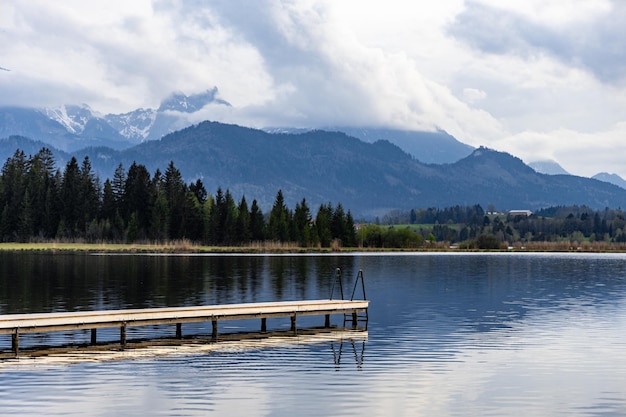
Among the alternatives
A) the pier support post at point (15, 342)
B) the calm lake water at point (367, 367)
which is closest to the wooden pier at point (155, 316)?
the pier support post at point (15, 342)

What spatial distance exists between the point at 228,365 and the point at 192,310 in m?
11.0

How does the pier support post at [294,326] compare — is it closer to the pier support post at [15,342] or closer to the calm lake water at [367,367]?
the calm lake water at [367,367]

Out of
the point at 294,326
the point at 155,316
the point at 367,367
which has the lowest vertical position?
the point at 367,367

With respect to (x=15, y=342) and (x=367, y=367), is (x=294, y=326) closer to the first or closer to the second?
(x=367, y=367)

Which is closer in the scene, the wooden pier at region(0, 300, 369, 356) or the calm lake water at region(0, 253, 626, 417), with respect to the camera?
the calm lake water at region(0, 253, 626, 417)

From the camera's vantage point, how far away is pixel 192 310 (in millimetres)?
52281

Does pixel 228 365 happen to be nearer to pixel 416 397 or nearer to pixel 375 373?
pixel 375 373

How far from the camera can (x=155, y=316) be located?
165 ft

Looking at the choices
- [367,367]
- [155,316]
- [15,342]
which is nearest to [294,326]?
[155,316]

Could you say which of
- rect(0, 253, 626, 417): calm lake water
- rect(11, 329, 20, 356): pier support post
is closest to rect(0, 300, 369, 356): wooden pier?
rect(11, 329, 20, 356): pier support post

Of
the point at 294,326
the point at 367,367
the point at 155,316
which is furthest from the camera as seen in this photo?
the point at 294,326

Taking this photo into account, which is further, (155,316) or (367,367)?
(155,316)

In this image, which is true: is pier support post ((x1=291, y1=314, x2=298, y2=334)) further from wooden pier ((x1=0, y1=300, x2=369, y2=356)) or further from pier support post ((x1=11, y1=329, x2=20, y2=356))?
pier support post ((x1=11, y1=329, x2=20, y2=356))

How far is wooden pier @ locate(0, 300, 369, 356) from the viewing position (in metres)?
45.9
